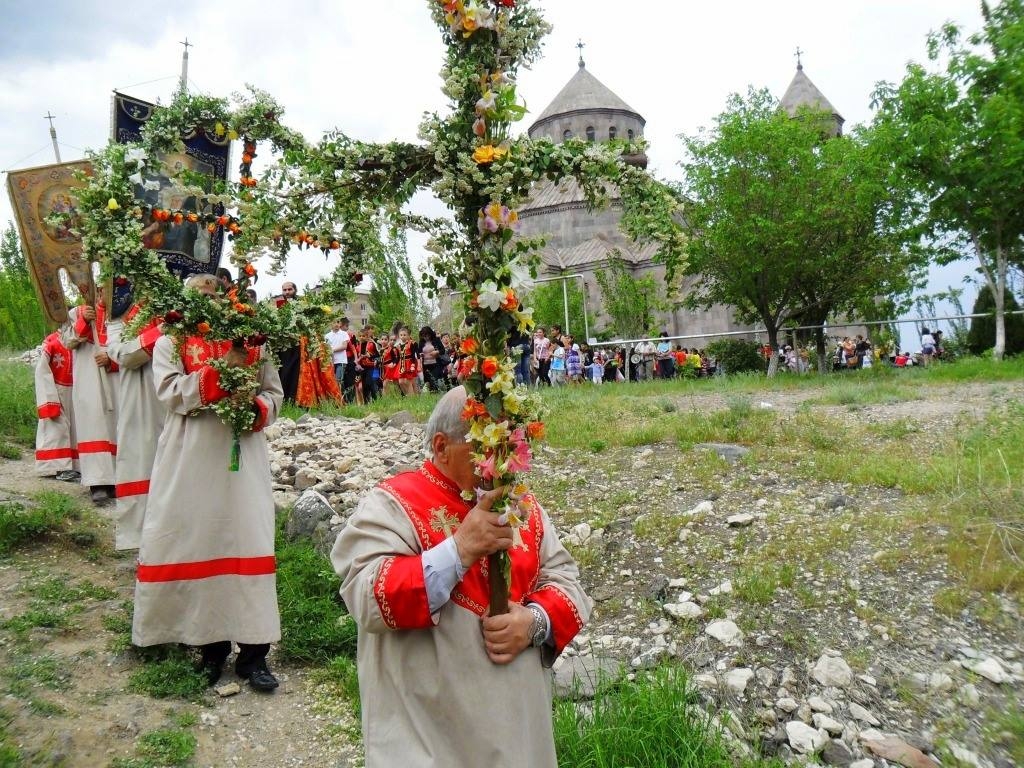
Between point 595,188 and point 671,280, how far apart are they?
1.37 ft

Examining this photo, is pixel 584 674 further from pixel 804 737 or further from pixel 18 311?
pixel 18 311

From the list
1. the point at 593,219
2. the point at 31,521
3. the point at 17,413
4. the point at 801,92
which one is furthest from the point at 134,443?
the point at 801,92

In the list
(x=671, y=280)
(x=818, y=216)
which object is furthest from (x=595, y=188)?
(x=818, y=216)

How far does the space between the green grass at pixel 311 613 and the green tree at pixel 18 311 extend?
2476 cm

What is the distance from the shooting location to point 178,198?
4988mm

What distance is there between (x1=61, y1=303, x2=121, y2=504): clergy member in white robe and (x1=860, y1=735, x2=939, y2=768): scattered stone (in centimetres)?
678

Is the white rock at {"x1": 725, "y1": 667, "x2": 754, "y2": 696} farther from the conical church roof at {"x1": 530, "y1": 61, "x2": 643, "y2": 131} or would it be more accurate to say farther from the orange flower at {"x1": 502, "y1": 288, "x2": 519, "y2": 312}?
the conical church roof at {"x1": 530, "y1": 61, "x2": 643, "y2": 131}

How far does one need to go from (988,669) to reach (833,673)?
73 cm

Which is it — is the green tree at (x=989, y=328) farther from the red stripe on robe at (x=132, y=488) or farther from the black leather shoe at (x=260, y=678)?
the black leather shoe at (x=260, y=678)

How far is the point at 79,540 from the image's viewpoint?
6.39 meters

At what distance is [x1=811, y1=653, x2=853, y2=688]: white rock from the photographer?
3.97m

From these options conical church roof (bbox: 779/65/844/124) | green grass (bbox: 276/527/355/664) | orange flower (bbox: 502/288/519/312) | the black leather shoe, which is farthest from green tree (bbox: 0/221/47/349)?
conical church roof (bbox: 779/65/844/124)

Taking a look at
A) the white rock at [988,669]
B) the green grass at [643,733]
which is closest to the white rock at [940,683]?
the white rock at [988,669]

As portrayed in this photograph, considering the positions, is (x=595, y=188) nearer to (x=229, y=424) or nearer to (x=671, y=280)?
(x=671, y=280)
